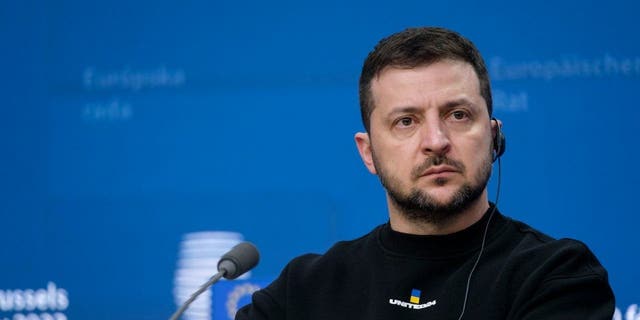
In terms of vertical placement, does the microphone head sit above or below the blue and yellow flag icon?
above

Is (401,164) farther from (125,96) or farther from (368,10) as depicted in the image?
(125,96)

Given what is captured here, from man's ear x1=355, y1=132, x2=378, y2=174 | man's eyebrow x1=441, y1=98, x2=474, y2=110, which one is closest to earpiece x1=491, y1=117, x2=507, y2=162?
man's eyebrow x1=441, y1=98, x2=474, y2=110

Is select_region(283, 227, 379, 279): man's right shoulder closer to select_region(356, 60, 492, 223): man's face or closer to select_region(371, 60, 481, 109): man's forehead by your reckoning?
select_region(356, 60, 492, 223): man's face

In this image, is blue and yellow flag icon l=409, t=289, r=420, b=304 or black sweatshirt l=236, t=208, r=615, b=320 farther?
blue and yellow flag icon l=409, t=289, r=420, b=304

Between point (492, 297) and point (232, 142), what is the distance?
141 cm

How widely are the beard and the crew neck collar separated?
0.11 ft

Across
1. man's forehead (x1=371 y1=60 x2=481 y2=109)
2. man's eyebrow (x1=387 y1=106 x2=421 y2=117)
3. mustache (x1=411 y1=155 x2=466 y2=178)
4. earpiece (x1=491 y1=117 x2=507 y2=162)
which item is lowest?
mustache (x1=411 y1=155 x2=466 y2=178)

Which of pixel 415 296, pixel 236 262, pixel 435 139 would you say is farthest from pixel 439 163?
Answer: pixel 236 262

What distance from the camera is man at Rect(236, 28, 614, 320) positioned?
161 cm

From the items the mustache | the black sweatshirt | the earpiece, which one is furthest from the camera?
the earpiece

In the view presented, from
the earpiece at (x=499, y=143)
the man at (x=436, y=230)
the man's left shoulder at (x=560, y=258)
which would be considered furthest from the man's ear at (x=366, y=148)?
the man's left shoulder at (x=560, y=258)

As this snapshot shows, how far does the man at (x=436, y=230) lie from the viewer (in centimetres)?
161

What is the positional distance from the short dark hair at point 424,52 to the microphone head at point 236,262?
40cm

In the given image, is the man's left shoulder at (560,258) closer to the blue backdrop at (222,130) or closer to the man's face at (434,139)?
the man's face at (434,139)
